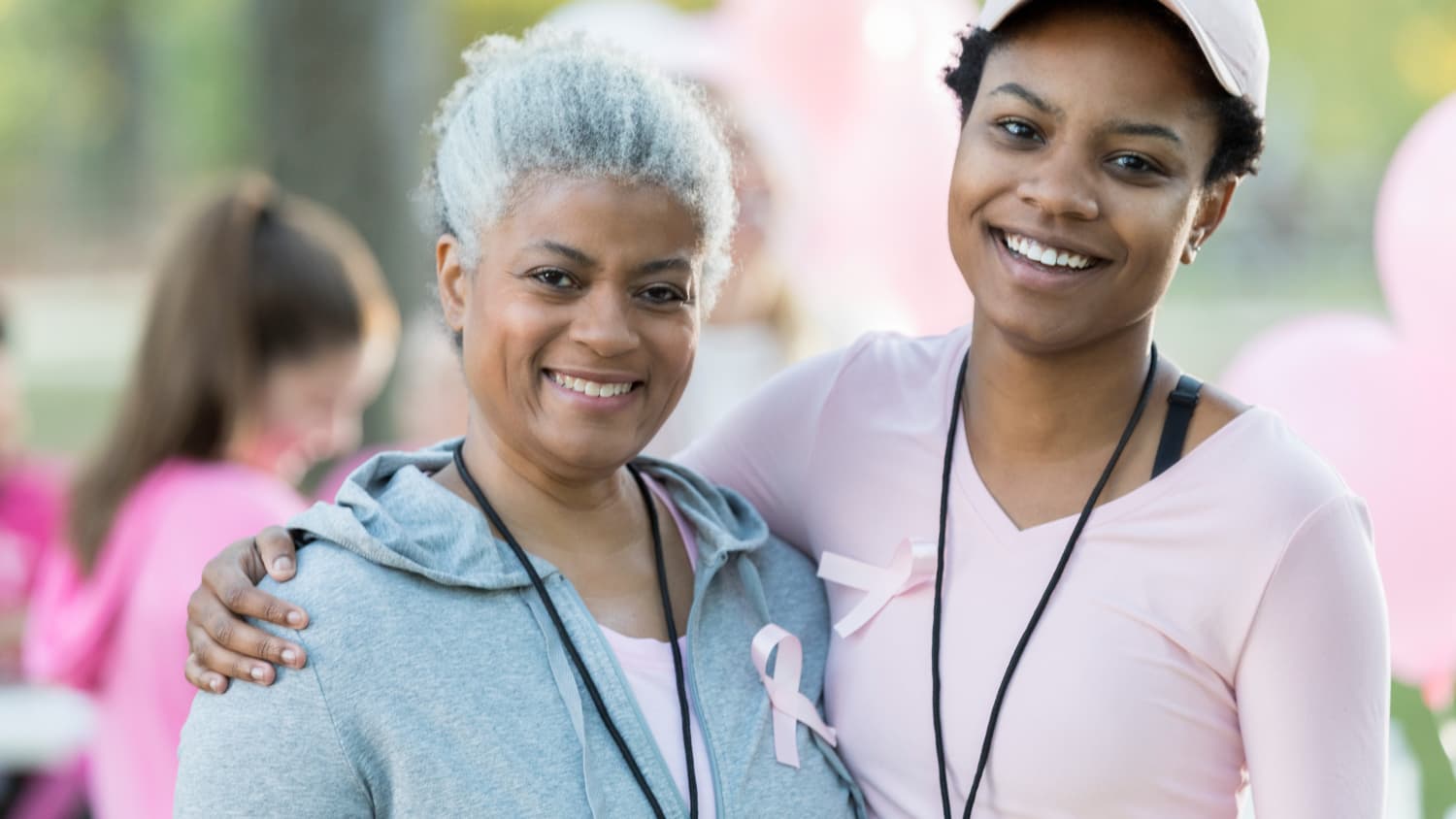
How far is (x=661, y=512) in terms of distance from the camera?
6.74ft

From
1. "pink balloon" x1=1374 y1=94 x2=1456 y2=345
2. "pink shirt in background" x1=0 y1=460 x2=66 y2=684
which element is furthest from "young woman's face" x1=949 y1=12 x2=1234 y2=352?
"pink shirt in background" x1=0 y1=460 x2=66 y2=684

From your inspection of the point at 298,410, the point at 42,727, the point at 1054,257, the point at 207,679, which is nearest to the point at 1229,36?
the point at 1054,257

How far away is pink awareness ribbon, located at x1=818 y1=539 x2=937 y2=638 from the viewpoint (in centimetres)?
194

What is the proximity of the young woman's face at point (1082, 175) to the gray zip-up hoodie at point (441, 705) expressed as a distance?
1.88ft

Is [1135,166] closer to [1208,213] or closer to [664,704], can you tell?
[1208,213]

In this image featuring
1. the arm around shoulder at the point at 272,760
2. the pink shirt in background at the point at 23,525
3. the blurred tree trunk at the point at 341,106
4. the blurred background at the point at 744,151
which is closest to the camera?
the arm around shoulder at the point at 272,760

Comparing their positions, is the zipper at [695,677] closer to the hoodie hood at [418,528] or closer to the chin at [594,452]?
the hoodie hood at [418,528]

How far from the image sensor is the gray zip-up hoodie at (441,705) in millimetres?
1601

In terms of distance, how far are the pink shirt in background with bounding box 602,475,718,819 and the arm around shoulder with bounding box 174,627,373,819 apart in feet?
1.13

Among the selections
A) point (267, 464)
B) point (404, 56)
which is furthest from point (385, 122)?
point (267, 464)

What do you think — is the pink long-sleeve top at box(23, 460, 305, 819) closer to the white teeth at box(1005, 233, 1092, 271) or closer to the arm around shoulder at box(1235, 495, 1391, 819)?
the white teeth at box(1005, 233, 1092, 271)

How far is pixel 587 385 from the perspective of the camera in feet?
5.96

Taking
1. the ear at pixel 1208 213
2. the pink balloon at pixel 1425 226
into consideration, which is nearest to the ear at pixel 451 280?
the ear at pixel 1208 213

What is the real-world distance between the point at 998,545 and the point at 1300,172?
21.0 meters
